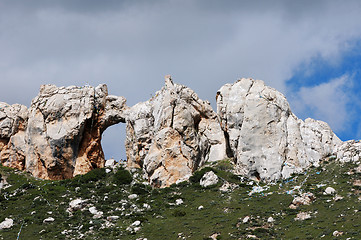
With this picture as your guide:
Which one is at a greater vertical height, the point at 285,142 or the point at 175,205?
the point at 285,142

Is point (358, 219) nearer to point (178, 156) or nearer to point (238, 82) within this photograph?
point (178, 156)

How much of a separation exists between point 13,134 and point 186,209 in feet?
169

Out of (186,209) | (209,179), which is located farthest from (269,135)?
(186,209)

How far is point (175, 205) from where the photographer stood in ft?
212

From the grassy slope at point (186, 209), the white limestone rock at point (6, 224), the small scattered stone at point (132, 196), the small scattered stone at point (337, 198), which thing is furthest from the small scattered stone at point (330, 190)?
the white limestone rock at point (6, 224)

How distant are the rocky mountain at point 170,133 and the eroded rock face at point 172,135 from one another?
0.21m

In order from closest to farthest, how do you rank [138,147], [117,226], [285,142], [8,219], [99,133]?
[117,226]
[8,219]
[285,142]
[138,147]
[99,133]

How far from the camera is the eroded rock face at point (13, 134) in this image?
8875cm

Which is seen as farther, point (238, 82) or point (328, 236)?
point (238, 82)

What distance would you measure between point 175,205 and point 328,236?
28102 mm

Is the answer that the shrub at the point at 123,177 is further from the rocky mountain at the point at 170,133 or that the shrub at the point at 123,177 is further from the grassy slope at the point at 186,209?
the rocky mountain at the point at 170,133

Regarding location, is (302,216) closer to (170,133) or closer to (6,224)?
(170,133)

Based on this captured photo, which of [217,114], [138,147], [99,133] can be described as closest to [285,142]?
[217,114]

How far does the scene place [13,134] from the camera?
91250 mm
